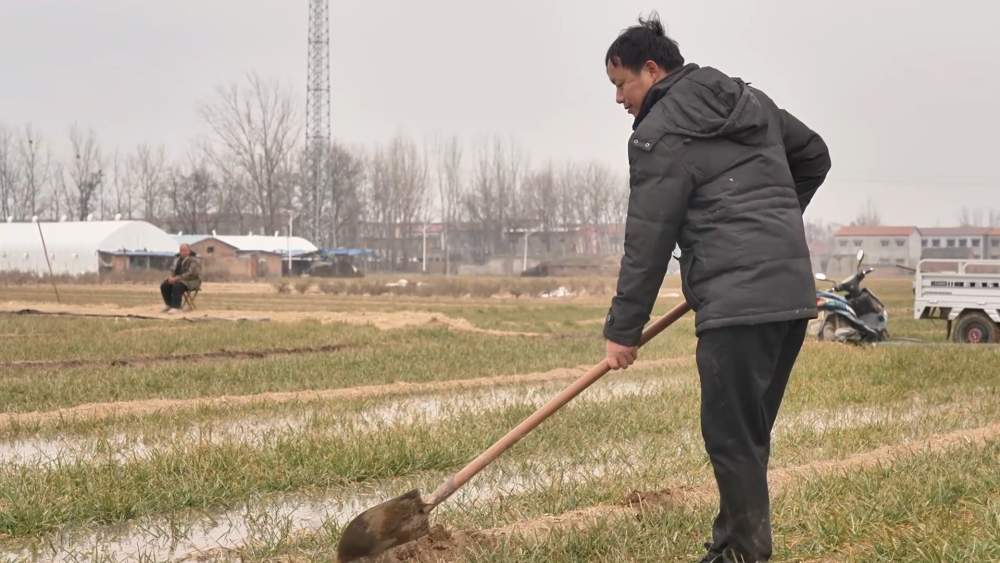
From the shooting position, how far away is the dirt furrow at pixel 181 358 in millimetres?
12188

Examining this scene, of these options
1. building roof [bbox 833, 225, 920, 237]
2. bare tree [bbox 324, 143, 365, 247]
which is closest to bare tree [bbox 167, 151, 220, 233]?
bare tree [bbox 324, 143, 365, 247]

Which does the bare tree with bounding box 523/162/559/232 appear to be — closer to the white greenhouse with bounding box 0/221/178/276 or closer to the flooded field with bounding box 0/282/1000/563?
the white greenhouse with bounding box 0/221/178/276

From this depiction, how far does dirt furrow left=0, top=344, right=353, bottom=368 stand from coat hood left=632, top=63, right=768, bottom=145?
10.0 metres

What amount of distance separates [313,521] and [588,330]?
56.2 feet

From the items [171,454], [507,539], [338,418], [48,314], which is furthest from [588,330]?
[507,539]

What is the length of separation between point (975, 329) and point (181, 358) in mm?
11863

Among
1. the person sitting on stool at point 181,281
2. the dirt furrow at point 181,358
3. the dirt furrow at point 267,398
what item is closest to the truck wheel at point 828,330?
the dirt furrow at point 267,398

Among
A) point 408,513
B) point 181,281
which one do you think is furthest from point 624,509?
point 181,281

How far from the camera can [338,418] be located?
7516 mm

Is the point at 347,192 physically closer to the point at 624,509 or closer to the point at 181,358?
the point at 181,358

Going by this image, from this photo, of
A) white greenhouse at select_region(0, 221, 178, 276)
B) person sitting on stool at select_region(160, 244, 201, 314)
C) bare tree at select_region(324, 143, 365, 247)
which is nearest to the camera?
person sitting on stool at select_region(160, 244, 201, 314)

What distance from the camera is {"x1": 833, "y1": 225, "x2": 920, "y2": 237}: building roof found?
106m

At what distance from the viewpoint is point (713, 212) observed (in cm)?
349

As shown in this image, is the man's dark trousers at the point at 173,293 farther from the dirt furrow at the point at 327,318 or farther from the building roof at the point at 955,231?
the building roof at the point at 955,231
